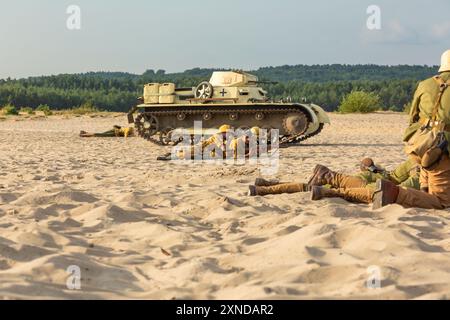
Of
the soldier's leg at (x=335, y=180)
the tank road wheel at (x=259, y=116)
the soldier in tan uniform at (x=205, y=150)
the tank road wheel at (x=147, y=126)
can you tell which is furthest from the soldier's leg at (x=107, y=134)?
the soldier's leg at (x=335, y=180)

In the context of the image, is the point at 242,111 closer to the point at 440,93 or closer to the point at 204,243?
the point at 440,93

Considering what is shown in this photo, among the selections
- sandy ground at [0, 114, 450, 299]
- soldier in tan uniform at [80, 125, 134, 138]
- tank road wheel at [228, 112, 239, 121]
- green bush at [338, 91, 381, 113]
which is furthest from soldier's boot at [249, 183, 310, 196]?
green bush at [338, 91, 381, 113]

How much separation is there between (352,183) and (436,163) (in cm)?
115

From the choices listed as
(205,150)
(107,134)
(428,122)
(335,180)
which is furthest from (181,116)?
(428,122)

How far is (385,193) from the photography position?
23.7 ft

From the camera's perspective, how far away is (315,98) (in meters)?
81.9

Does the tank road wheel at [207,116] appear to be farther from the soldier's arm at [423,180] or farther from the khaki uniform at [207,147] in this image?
the soldier's arm at [423,180]

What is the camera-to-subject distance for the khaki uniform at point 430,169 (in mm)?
7035

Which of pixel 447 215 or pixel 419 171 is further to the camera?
pixel 419 171

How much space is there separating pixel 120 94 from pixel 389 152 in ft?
209

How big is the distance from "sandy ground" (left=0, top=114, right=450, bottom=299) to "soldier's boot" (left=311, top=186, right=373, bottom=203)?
0.30 feet
